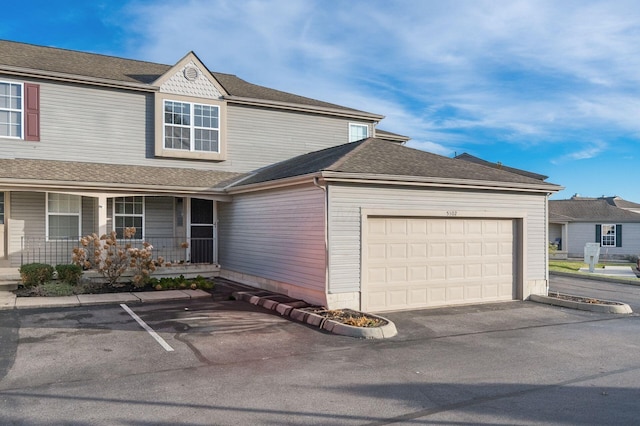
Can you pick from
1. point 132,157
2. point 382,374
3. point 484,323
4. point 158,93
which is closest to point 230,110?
point 158,93

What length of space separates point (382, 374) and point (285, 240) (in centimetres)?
595

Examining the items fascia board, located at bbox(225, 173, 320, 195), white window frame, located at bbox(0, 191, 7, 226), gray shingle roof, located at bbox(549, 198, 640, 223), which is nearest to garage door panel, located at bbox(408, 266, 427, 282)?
fascia board, located at bbox(225, 173, 320, 195)

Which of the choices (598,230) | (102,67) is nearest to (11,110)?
(102,67)

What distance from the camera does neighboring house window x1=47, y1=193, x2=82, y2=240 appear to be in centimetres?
1433

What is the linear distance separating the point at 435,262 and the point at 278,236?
12.9ft

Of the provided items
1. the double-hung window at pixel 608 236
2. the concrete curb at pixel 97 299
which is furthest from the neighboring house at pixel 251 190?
the double-hung window at pixel 608 236

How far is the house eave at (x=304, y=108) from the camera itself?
16.9 metres

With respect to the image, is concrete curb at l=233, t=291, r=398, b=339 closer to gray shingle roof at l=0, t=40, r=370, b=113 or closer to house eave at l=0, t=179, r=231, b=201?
house eave at l=0, t=179, r=231, b=201

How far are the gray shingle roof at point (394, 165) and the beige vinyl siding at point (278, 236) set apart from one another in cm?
66

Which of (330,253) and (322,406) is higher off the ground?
(330,253)

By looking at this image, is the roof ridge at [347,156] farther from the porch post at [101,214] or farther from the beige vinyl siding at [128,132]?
the porch post at [101,214]

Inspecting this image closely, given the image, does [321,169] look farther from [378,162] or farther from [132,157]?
[132,157]

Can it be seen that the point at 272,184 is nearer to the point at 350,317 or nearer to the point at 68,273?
the point at 350,317

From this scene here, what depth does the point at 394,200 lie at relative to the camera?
11.0m
